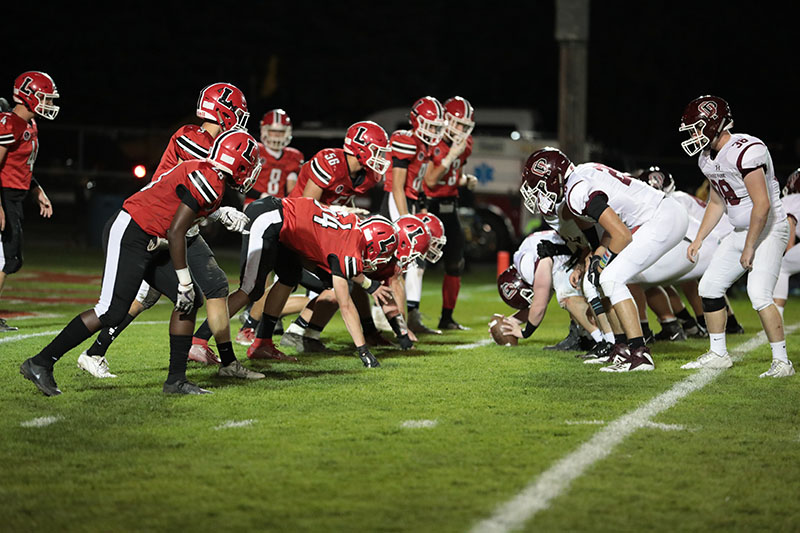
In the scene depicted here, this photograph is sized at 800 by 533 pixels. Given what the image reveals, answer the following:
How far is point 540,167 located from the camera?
7473mm

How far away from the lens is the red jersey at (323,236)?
7.25 meters

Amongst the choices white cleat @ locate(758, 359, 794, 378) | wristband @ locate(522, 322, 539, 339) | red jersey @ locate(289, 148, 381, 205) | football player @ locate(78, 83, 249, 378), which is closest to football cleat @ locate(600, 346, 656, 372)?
white cleat @ locate(758, 359, 794, 378)

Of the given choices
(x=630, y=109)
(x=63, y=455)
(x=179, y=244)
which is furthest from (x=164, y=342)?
(x=630, y=109)

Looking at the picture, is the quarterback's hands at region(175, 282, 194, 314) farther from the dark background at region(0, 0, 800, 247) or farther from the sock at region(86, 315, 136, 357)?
the dark background at region(0, 0, 800, 247)

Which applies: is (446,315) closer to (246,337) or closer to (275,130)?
(246,337)

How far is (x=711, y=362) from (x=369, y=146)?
3.02m

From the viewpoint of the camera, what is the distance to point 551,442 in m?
5.34

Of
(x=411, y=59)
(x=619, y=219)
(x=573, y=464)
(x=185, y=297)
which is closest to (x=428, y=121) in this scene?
(x=619, y=219)

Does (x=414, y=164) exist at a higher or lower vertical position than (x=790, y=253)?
higher

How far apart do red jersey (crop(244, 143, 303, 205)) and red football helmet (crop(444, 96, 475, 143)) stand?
1.67 meters

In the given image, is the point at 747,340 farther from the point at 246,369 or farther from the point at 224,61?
the point at 224,61

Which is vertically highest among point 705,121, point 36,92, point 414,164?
point 36,92

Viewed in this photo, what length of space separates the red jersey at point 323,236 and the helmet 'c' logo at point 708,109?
8.00ft

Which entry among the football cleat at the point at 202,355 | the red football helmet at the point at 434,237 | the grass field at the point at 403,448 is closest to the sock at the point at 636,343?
the grass field at the point at 403,448
